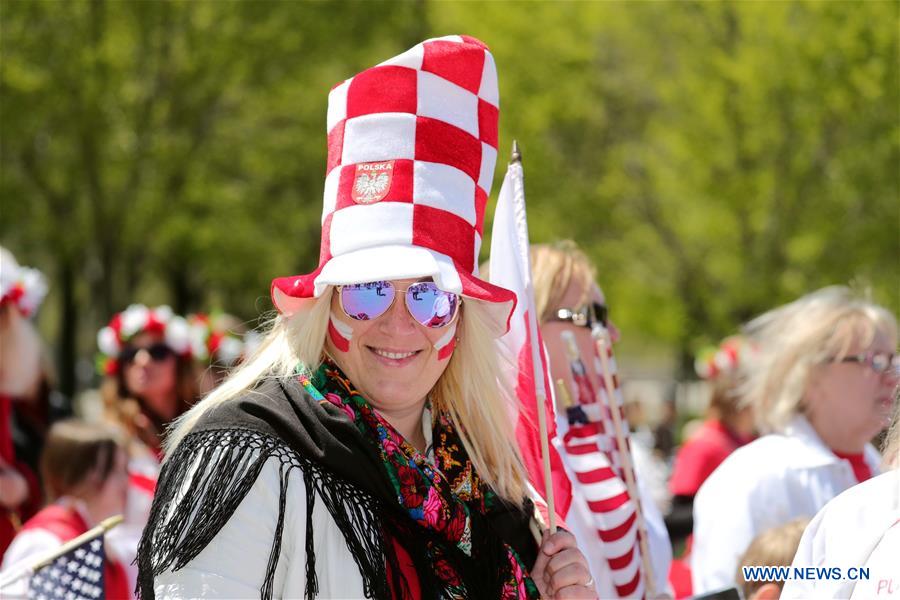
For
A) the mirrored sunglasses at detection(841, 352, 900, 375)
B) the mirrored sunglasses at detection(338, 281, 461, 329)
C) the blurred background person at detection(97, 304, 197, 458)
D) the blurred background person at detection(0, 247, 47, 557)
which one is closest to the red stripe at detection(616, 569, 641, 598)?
the mirrored sunglasses at detection(338, 281, 461, 329)

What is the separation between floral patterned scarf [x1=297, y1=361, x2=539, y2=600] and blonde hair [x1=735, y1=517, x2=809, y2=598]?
3.55 feet

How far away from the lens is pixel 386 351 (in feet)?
8.49

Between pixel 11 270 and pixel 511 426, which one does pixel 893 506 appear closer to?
pixel 511 426

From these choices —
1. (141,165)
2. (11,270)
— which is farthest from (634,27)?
(11,270)

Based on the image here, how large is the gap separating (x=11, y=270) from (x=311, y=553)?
302 cm

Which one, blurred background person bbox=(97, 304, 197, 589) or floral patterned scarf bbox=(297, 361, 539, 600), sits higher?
blurred background person bbox=(97, 304, 197, 589)

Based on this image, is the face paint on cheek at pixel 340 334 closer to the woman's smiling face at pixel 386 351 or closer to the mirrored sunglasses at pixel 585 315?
the woman's smiling face at pixel 386 351

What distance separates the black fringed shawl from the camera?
222 cm

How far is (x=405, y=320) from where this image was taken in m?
2.57

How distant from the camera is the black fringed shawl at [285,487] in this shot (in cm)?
222

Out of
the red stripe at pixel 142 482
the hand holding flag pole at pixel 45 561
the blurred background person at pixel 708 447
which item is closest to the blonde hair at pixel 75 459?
A: the red stripe at pixel 142 482

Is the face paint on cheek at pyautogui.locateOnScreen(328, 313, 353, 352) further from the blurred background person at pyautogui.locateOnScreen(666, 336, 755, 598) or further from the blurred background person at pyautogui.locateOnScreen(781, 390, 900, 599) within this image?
the blurred background person at pyautogui.locateOnScreen(666, 336, 755, 598)

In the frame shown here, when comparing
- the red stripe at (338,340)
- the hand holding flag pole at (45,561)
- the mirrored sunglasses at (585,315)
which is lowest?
the hand holding flag pole at (45,561)

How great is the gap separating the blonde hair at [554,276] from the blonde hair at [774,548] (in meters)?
0.92
